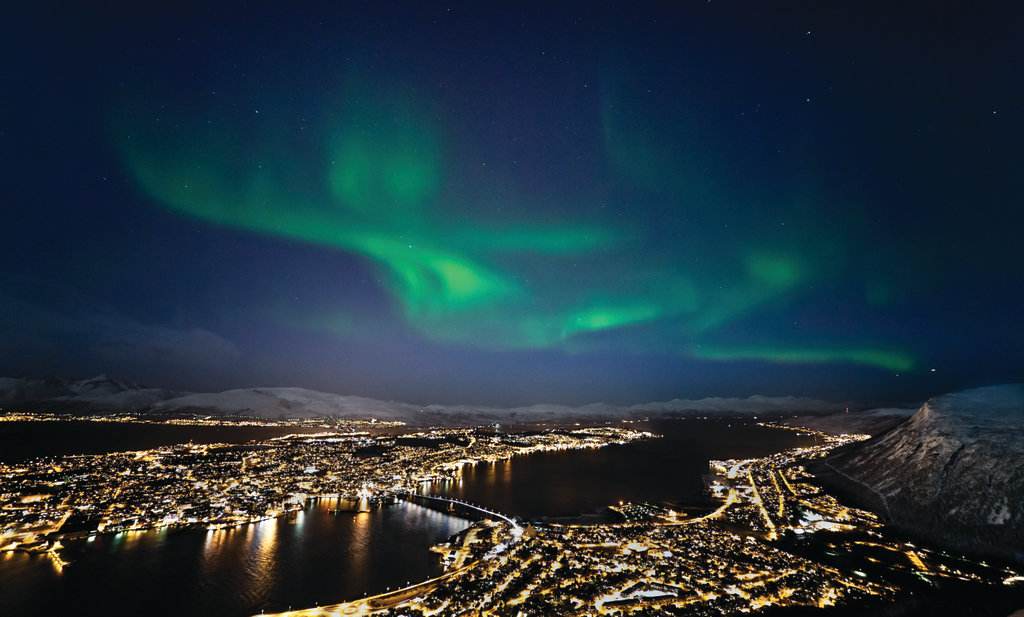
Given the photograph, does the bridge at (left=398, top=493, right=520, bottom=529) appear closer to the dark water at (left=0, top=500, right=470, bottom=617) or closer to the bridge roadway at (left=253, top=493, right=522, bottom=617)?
the dark water at (left=0, top=500, right=470, bottom=617)

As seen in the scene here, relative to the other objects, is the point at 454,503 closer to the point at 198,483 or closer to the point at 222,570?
the point at 222,570

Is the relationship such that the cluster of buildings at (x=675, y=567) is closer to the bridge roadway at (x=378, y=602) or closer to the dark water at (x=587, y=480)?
the bridge roadway at (x=378, y=602)

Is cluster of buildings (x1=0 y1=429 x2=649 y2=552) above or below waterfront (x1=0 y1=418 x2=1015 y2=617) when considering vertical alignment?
above

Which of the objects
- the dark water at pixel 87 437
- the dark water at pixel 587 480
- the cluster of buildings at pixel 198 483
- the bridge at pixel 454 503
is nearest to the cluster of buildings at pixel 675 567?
the bridge at pixel 454 503

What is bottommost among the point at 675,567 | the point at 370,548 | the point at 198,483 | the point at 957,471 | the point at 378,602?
the point at 370,548

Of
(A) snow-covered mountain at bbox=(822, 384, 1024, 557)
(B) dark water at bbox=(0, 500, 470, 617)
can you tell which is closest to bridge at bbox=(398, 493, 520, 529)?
(B) dark water at bbox=(0, 500, 470, 617)

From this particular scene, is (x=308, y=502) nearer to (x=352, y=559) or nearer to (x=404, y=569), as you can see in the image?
(x=352, y=559)

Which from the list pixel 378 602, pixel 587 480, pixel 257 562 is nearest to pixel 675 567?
pixel 378 602
